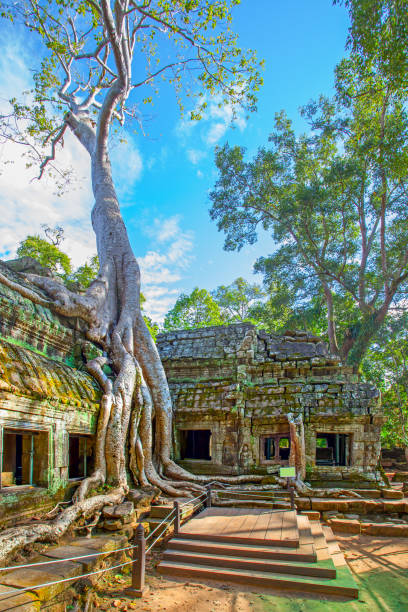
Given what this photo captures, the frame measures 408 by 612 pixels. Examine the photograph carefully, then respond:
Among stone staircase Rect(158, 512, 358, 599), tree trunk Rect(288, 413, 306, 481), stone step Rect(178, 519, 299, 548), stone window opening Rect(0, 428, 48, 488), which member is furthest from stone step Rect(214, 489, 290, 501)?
stone window opening Rect(0, 428, 48, 488)

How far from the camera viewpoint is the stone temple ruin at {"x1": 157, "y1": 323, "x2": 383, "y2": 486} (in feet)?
26.4

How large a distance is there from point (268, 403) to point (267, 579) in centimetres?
480

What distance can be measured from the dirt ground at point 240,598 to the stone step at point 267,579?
77mm

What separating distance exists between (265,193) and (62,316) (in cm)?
1034

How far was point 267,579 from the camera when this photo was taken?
3.92 meters

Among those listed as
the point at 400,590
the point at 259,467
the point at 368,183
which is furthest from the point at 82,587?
the point at 368,183

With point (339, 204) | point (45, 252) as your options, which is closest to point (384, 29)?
point (339, 204)

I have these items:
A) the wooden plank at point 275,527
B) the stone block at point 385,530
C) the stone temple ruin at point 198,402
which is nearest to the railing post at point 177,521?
the wooden plank at point 275,527

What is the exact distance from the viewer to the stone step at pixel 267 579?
377cm

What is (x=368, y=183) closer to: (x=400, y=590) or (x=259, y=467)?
(x=259, y=467)

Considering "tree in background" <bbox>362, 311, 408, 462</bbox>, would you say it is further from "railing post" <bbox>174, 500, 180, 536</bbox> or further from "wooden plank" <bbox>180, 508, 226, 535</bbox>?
"railing post" <bbox>174, 500, 180, 536</bbox>

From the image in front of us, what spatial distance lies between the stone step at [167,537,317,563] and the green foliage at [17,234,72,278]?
13035 millimetres

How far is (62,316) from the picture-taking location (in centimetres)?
693

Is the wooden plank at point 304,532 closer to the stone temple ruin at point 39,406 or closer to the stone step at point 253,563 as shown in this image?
the stone step at point 253,563
